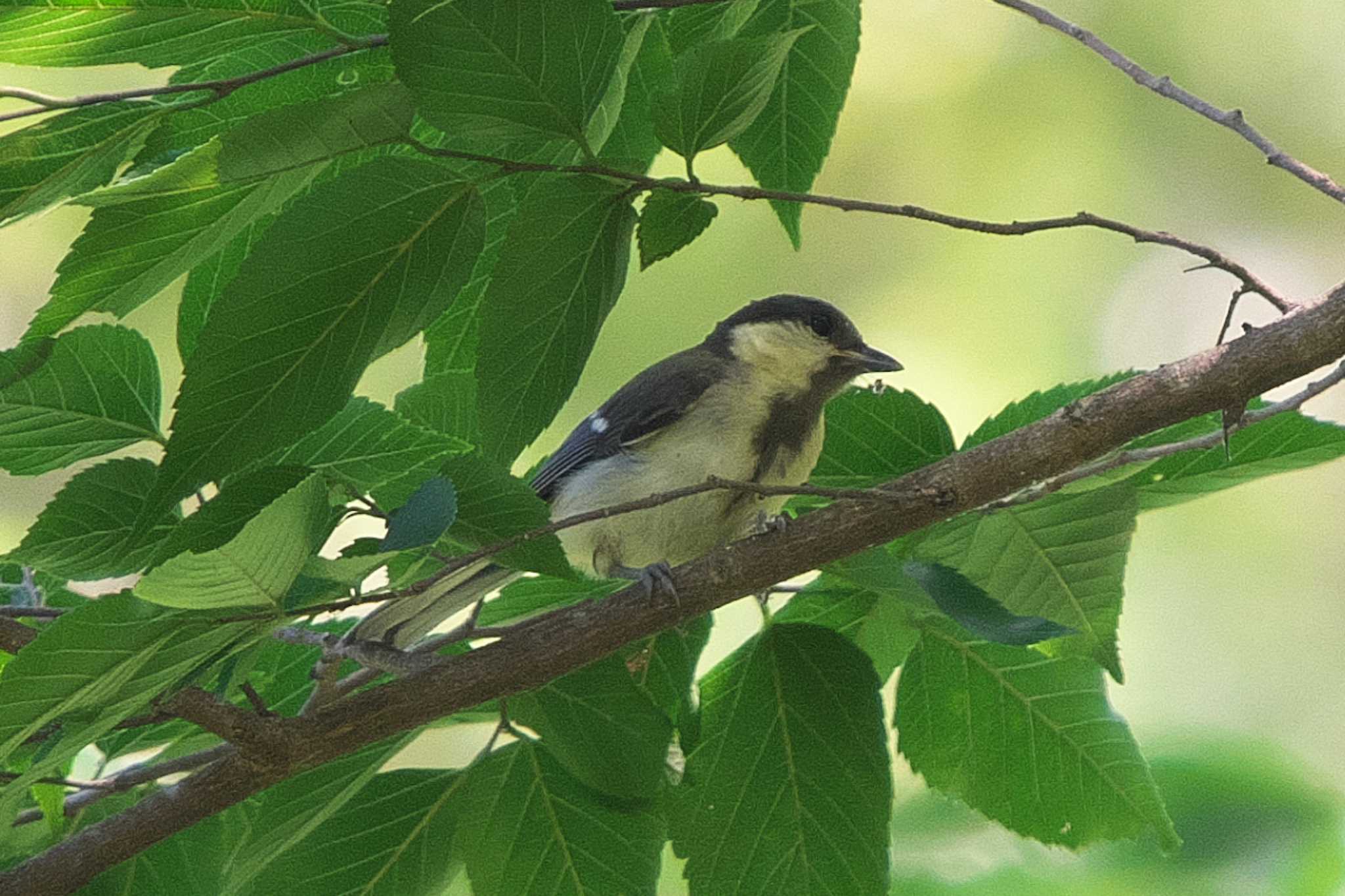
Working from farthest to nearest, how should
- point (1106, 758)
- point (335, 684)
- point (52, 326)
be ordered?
point (1106, 758) → point (335, 684) → point (52, 326)

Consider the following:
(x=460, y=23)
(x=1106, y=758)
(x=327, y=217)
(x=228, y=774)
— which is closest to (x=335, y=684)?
(x=228, y=774)

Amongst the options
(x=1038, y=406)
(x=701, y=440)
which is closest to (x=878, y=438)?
(x=1038, y=406)

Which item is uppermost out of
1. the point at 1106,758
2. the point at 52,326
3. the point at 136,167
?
the point at 136,167

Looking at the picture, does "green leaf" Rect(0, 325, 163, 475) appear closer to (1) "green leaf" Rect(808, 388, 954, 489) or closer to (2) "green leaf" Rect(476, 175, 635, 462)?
(2) "green leaf" Rect(476, 175, 635, 462)

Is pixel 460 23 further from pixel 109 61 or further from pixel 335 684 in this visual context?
pixel 335 684

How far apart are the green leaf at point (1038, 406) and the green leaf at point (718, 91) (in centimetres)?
33

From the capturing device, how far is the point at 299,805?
1067mm

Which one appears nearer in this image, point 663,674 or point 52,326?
point 52,326

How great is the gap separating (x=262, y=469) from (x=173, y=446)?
0.05 meters

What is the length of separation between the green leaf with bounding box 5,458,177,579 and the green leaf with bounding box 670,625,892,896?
427 millimetres

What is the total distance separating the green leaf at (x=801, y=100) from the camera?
1.17m

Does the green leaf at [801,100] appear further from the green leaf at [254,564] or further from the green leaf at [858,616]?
the green leaf at [254,564]

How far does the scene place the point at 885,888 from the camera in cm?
107

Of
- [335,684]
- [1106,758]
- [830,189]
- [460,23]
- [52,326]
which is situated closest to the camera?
[460,23]
